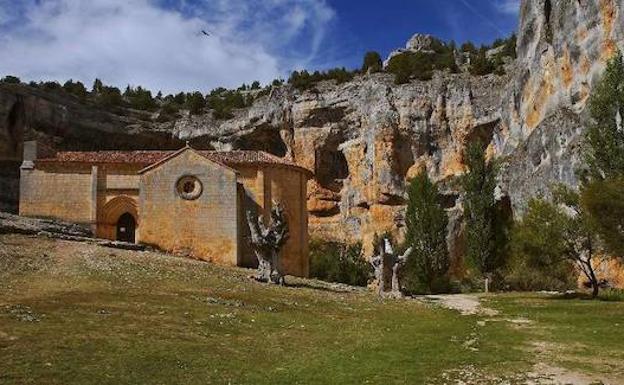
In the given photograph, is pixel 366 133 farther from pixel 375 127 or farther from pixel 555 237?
pixel 555 237

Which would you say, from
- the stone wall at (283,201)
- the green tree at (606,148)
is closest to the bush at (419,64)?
the stone wall at (283,201)

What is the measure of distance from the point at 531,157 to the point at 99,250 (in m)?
42.7

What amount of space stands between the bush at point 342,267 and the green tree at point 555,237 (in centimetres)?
2893

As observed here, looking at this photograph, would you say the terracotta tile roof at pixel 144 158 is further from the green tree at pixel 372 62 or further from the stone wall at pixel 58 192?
the green tree at pixel 372 62

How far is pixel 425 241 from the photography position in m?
55.1

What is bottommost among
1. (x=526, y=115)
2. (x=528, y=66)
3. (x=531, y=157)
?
(x=531, y=157)

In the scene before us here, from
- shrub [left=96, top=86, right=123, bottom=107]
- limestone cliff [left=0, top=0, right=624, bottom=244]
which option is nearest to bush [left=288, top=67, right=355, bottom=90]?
limestone cliff [left=0, top=0, right=624, bottom=244]

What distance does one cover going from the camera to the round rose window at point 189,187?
149ft

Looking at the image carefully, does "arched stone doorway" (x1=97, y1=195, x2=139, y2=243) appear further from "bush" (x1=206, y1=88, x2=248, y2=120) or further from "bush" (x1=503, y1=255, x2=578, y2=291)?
"bush" (x1=206, y1=88, x2=248, y2=120)

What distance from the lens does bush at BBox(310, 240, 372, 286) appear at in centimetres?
6662

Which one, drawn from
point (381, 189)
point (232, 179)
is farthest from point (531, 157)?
point (232, 179)

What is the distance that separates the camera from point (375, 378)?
544 inches

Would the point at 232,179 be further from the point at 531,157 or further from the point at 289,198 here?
the point at 531,157

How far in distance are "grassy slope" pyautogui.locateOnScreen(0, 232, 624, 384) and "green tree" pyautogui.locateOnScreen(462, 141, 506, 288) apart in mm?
18796
